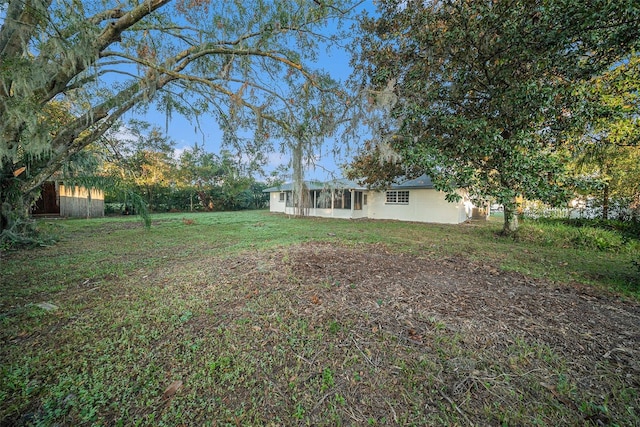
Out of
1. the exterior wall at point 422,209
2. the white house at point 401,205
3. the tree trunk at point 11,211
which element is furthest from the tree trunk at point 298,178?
the exterior wall at point 422,209

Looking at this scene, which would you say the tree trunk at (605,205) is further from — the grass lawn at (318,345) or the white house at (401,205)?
Answer: the grass lawn at (318,345)

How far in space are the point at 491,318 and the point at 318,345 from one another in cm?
205

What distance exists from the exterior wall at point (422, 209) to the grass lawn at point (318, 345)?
9.20 metres

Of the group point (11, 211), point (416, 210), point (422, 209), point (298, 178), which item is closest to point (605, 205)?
point (422, 209)

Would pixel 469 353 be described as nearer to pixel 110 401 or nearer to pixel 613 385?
pixel 613 385

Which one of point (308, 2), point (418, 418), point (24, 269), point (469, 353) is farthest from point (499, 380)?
point (24, 269)

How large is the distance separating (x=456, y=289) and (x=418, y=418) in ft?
7.94

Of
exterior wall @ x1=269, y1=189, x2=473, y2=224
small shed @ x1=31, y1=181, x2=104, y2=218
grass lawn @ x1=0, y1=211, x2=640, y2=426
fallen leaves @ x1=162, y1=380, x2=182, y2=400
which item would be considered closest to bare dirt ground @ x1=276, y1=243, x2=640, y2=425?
grass lawn @ x1=0, y1=211, x2=640, y2=426

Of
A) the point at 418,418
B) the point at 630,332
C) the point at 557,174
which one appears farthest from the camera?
the point at 557,174

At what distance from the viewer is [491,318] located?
9.25 feet

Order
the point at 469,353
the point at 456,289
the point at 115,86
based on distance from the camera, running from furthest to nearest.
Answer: the point at 115,86 < the point at 456,289 < the point at 469,353

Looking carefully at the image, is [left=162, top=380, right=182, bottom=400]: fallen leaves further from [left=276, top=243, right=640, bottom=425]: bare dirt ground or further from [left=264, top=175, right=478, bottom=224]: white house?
[left=264, top=175, right=478, bottom=224]: white house

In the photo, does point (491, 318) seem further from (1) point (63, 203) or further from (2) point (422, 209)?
(1) point (63, 203)

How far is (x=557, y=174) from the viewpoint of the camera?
14.5 ft
